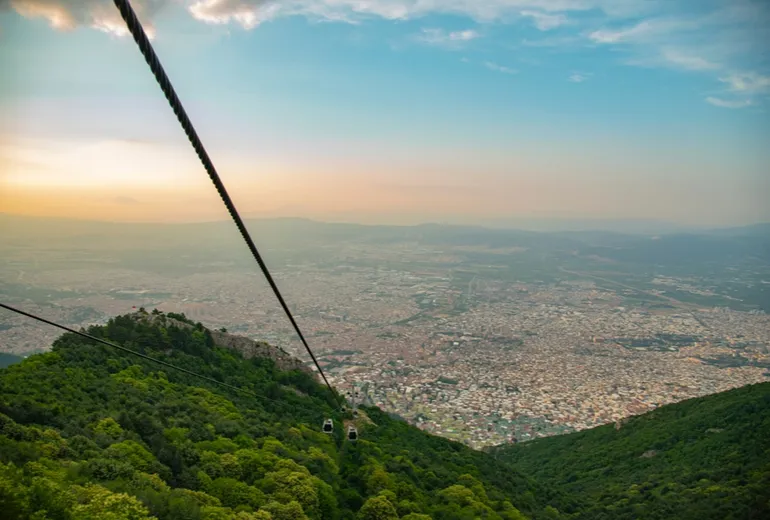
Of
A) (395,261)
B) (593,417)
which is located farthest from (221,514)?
(395,261)

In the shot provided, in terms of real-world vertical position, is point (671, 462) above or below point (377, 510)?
below

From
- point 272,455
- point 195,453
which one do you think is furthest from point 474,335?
point 195,453

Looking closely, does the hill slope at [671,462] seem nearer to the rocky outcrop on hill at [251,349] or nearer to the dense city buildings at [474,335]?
the dense city buildings at [474,335]

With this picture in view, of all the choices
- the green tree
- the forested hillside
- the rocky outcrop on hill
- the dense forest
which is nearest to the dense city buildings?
the dense forest

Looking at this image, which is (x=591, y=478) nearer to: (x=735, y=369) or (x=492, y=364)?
(x=492, y=364)

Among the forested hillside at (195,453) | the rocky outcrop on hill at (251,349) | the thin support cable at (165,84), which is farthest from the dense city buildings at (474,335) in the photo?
→ the thin support cable at (165,84)

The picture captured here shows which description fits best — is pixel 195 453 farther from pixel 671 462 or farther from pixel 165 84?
pixel 671 462

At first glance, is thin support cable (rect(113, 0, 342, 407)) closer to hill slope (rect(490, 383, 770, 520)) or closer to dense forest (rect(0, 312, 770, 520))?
dense forest (rect(0, 312, 770, 520))
